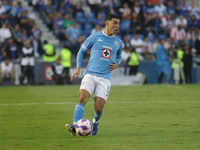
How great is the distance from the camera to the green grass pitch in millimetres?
6871

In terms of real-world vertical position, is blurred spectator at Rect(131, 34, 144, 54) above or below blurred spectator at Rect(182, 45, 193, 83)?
above

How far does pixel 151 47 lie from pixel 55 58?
219 inches

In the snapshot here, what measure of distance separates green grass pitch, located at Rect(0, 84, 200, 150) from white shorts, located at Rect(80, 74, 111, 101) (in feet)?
2.30

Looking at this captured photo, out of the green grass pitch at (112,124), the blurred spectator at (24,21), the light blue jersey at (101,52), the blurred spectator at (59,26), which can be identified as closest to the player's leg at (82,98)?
the light blue jersey at (101,52)

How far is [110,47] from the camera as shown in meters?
7.89

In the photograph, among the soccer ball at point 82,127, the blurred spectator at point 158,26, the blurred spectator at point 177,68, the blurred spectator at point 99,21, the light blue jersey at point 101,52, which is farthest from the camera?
the blurred spectator at point 158,26

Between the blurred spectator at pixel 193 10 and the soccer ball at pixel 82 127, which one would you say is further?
the blurred spectator at pixel 193 10

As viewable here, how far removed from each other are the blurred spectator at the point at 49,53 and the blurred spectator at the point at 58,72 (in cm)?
52

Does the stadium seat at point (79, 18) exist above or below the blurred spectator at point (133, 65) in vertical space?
above

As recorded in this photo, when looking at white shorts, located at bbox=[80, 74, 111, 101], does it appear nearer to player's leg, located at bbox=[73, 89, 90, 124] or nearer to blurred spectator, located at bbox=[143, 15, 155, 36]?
player's leg, located at bbox=[73, 89, 90, 124]

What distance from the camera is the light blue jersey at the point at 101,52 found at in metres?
7.82

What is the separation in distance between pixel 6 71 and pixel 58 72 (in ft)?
7.95

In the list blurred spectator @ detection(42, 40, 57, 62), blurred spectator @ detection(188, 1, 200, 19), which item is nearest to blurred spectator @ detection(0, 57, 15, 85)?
blurred spectator @ detection(42, 40, 57, 62)

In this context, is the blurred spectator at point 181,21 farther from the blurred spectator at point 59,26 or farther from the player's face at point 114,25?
the player's face at point 114,25
